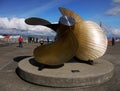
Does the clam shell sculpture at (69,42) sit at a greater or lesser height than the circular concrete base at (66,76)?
greater

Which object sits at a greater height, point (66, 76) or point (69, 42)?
point (69, 42)

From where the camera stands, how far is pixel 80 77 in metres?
9.64

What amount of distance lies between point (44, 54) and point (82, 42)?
8.50ft

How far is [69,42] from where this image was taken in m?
10.9

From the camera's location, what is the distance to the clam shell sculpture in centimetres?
1085

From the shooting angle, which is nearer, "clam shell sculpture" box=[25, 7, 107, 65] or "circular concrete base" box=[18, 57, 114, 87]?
"circular concrete base" box=[18, 57, 114, 87]

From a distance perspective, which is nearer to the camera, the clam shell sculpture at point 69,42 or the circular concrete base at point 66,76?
the circular concrete base at point 66,76

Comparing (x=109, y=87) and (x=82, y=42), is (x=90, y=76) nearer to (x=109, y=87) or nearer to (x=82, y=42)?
(x=109, y=87)

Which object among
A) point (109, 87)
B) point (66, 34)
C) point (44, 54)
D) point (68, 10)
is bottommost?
point (109, 87)

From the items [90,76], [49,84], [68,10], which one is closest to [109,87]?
[90,76]

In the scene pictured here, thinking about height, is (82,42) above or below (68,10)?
below

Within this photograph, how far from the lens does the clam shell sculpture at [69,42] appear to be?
10.9 metres

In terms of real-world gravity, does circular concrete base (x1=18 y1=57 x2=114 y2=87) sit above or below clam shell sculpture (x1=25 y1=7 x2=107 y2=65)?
below

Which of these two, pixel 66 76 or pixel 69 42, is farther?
pixel 69 42
